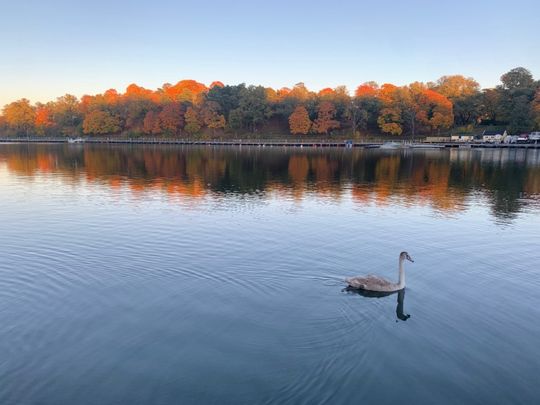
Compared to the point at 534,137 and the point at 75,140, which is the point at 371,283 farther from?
the point at 75,140

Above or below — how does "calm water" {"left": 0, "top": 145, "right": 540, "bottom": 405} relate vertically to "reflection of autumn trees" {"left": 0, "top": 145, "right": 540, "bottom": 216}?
below

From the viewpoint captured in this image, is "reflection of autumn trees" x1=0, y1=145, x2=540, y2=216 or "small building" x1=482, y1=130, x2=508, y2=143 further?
"small building" x1=482, y1=130, x2=508, y2=143

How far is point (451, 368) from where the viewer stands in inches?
391

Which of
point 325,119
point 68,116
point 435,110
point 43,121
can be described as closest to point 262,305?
point 325,119

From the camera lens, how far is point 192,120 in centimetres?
12056

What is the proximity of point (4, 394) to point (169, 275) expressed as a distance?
22.6 feet

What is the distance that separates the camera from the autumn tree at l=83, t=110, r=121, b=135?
13038 cm

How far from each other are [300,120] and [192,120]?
30951 mm

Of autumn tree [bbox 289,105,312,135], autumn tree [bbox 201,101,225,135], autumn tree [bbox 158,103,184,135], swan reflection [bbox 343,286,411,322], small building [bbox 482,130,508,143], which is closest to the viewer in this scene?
swan reflection [bbox 343,286,411,322]

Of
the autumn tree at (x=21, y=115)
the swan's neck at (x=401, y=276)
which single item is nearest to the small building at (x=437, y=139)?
the swan's neck at (x=401, y=276)

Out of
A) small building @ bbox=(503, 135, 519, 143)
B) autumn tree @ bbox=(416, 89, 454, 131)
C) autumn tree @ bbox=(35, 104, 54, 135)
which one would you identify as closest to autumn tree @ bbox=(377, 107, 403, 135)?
autumn tree @ bbox=(416, 89, 454, 131)

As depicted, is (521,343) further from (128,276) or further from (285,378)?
(128,276)

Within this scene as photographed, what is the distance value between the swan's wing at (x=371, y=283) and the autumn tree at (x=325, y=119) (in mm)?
98349

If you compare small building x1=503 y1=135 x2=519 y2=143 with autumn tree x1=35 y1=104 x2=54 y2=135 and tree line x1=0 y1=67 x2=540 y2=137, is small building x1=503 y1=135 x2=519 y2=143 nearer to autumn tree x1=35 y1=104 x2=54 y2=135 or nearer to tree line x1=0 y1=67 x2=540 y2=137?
tree line x1=0 y1=67 x2=540 y2=137
